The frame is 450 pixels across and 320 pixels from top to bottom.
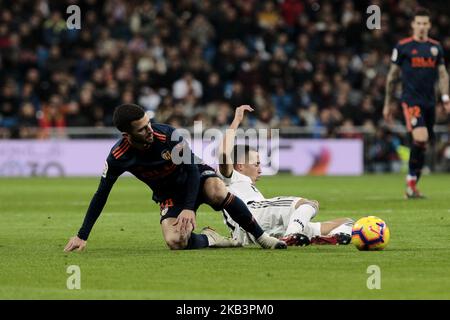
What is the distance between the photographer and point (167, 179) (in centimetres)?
1052

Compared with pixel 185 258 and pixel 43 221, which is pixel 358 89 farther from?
pixel 185 258

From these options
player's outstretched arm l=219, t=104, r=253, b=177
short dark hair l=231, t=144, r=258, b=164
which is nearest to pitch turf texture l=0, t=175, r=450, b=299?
player's outstretched arm l=219, t=104, r=253, b=177

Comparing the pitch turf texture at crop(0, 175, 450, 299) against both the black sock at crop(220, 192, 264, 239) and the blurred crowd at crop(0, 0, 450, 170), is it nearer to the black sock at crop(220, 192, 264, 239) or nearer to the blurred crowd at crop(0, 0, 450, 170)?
the black sock at crop(220, 192, 264, 239)

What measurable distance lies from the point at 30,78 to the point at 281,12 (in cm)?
735

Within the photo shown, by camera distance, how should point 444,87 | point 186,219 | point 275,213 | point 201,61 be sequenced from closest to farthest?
point 186,219
point 275,213
point 444,87
point 201,61

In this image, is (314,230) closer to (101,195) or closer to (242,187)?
(242,187)

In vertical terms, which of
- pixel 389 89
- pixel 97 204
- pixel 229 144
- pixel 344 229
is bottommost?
pixel 344 229

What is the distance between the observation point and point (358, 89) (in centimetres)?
2994

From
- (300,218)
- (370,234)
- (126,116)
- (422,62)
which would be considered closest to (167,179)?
(126,116)

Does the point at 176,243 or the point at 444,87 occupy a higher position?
the point at 444,87

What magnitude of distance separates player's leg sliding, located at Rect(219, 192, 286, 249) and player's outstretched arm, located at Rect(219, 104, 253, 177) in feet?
1.33

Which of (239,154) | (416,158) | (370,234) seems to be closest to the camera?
(370,234)

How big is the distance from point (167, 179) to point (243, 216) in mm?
834
